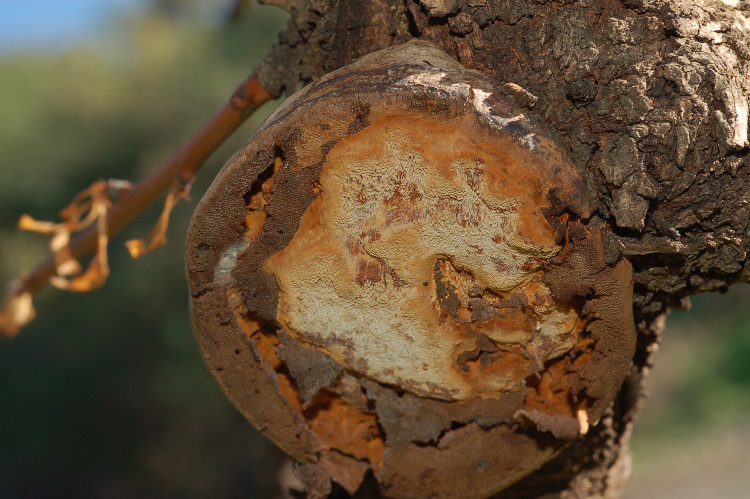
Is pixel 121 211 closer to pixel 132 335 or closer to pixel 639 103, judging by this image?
pixel 639 103

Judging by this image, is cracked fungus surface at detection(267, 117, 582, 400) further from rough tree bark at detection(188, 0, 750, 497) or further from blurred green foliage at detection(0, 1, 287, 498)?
blurred green foliage at detection(0, 1, 287, 498)

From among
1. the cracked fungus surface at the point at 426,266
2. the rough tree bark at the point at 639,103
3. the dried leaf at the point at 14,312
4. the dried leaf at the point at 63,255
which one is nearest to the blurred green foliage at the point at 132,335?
the dried leaf at the point at 14,312

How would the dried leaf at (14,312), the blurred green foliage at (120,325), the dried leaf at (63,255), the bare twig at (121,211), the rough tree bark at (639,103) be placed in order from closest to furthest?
the rough tree bark at (639,103), the bare twig at (121,211), the dried leaf at (63,255), the dried leaf at (14,312), the blurred green foliage at (120,325)

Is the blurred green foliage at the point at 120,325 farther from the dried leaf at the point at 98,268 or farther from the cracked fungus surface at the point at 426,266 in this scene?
the cracked fungus surface at the point at 426,266

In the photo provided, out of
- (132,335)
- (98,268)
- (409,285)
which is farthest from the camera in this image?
(132,335)

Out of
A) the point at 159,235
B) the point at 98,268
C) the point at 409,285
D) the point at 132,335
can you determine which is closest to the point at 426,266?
the point at 409,285

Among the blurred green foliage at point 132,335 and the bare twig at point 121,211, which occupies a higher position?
the bare twig at point 121,211

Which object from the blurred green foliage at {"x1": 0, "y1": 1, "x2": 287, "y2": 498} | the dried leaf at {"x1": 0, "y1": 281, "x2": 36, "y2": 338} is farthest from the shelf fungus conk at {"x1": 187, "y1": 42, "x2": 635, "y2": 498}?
the blurred green foliage at {"x1": 0, "y1": 1, "x2": 287, "y2": 498}
